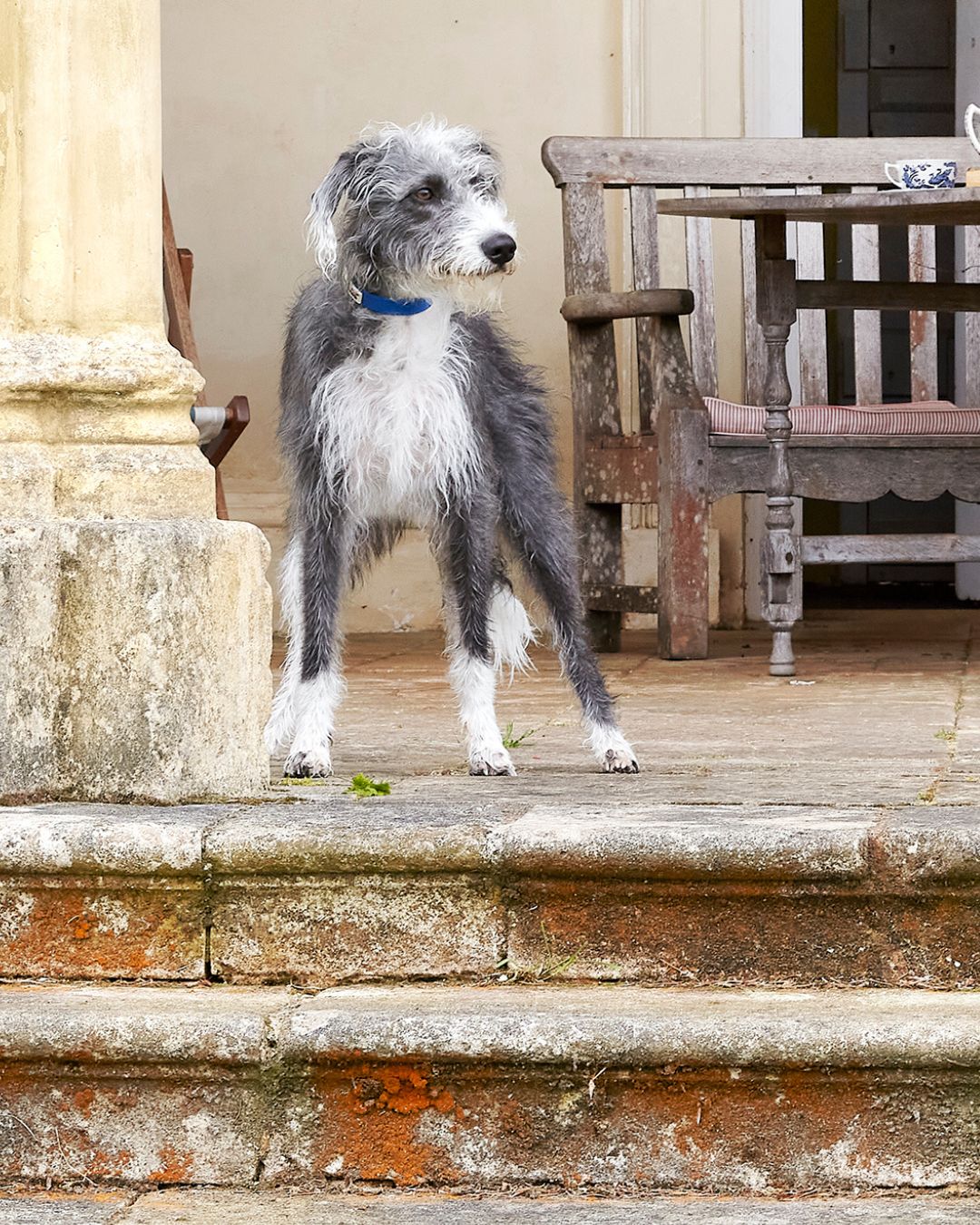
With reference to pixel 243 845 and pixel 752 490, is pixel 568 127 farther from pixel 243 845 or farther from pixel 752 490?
pixel 243 845

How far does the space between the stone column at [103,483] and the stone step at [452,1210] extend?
683 millimetres

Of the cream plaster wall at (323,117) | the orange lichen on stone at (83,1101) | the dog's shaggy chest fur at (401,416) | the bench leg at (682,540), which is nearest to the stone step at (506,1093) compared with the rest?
the orange lichen on stone at (83,1101)

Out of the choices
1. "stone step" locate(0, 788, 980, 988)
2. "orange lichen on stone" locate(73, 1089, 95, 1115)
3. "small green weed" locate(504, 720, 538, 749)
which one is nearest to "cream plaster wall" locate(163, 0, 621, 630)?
"small green weed" locate(504, 720, 538, 749)

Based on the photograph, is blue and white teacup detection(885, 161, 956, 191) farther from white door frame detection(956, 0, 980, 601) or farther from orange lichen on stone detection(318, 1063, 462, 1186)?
orange lichen on stone detection(318, 1063, 462, 1186)

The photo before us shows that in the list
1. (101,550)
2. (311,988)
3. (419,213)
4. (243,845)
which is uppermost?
(419,213)

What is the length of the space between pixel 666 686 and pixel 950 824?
223 centimetres

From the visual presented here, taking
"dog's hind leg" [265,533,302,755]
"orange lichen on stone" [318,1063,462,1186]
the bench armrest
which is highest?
the bench armrest

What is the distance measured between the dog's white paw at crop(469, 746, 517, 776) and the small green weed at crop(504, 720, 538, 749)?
11.9 inches

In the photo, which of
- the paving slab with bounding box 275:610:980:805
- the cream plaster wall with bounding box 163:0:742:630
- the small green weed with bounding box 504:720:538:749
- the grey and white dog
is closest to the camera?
the paving slab with bounding box 275:610:980:805

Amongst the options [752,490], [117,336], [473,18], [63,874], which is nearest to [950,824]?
[63,874]

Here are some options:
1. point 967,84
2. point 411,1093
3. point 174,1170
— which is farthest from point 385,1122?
point 967,84

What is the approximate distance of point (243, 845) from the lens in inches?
91.3

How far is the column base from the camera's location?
8.55 feet

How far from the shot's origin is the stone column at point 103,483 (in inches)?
103
